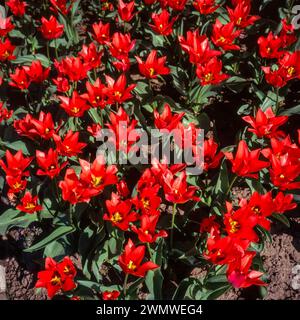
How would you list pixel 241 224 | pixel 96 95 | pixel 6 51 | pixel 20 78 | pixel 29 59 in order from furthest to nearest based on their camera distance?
1. pixel 29 59
2. pixel 6 51
3. pixel 20 78
4. pixel 96 95
5. pixel 241 224

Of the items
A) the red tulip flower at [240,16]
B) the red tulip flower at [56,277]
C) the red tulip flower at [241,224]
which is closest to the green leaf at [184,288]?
the red tulip flower at [241,224]

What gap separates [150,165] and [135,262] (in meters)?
0.85

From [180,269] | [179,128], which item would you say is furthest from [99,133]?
[180,269]

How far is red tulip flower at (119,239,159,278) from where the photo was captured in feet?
6.51

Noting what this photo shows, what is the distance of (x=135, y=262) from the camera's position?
6.78 ft

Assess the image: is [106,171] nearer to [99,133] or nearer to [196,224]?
[99,133]

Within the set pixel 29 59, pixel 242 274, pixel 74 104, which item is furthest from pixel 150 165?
pixel 29 59

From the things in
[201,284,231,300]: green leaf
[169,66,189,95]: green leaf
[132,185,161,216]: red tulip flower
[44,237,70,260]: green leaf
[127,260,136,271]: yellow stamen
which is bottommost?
[201,284,231,300]: green leaf

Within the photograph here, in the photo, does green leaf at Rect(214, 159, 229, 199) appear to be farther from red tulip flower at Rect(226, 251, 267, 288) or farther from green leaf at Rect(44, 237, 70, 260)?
green leaf at Rect(44, 237, 70, 260)

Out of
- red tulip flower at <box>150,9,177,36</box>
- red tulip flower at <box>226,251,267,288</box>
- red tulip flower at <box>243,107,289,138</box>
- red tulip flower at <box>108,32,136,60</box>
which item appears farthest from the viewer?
red tulip flower at <box>150,9,177,36</box>

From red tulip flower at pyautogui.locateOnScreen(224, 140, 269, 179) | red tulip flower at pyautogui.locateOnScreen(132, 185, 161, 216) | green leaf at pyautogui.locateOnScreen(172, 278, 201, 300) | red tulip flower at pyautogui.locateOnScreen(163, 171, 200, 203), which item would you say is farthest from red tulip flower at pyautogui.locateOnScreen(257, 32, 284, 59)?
green leaf at pyautogui.locateOnScreen(172, 278, 201, 300)

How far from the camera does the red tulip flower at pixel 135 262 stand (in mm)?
1985

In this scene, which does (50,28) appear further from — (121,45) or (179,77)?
(179,77)

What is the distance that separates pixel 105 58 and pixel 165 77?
1.91 feet
